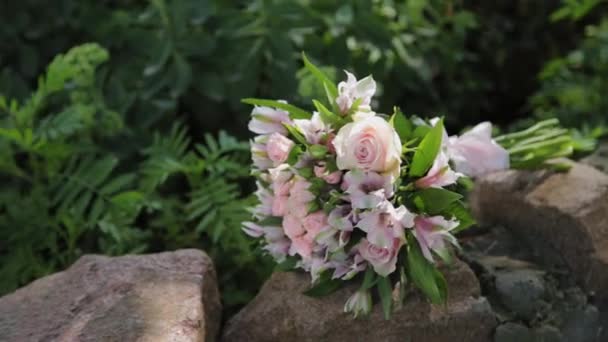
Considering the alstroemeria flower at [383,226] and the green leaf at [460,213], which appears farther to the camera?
the green leaf at [460,213]

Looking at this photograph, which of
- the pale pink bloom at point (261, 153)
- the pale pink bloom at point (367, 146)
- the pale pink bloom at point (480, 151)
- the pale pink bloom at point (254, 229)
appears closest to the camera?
the pale pink bloom at point (367, 146)

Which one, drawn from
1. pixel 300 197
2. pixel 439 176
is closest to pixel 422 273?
pixel 439 176

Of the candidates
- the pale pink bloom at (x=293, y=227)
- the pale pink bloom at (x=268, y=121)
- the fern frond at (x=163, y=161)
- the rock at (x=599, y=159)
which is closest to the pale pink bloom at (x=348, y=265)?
the pale pink bloom at (x=293, y=227)

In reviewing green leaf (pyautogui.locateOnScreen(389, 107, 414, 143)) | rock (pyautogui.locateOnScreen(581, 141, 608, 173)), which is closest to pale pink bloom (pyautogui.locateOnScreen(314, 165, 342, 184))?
green leaf (pyautogui.locateOnScreen(389, 107, 414, 143))

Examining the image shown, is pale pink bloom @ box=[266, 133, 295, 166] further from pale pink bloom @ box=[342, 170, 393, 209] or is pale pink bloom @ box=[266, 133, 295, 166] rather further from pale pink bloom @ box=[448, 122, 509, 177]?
pale pink bloom @ box=[448, 122, 509, 177]

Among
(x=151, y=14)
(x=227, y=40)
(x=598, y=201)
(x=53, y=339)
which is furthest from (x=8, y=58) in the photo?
(x=598, y=201)

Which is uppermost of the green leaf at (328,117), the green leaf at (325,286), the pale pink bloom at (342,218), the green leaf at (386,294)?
the green leaf at (328,117)

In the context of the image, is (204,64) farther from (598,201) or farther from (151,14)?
(598,201)

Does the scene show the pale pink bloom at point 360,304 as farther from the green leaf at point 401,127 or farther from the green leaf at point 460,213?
the green leaf at point 401,127
